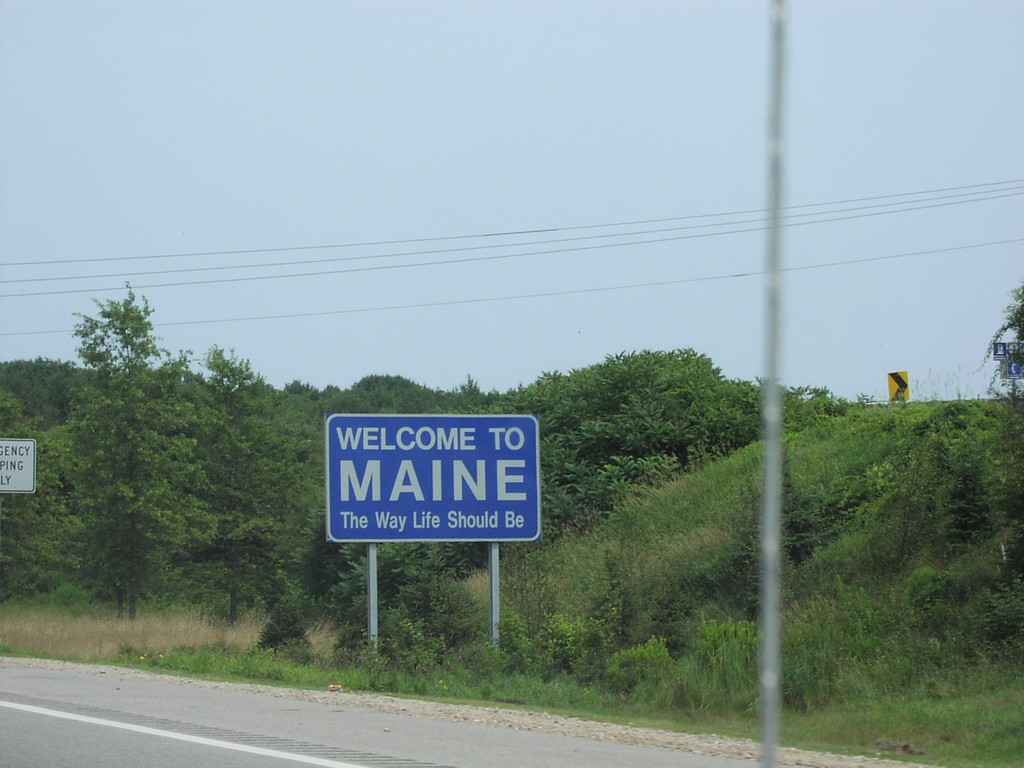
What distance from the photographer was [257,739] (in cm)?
985

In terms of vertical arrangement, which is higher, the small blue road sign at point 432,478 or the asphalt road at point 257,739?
the small blue road sign at point 432,478

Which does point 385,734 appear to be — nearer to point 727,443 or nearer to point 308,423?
point 727,443

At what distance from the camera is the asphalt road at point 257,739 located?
880cm

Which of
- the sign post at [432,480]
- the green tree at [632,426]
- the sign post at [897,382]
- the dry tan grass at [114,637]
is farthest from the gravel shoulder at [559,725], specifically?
the sign post at [897,382]

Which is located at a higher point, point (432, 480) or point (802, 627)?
point (432, 480)

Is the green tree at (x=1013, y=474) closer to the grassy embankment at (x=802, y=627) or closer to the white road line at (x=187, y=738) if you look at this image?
the grassy embankment at (x=802, y=627)

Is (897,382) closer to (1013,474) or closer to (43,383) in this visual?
(1013,474)

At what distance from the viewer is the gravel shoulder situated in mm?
9612

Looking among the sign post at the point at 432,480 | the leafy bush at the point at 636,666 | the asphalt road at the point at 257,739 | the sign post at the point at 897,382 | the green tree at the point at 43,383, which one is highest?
the green tree at the point at 43,383

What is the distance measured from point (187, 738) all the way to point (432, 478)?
9.73m

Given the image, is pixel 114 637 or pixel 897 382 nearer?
pixel 114 637

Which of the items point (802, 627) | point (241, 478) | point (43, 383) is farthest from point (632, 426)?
point (43, 383)

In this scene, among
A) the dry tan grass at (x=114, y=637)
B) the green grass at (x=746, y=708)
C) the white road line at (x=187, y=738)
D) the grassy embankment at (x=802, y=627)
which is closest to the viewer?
the white road line at (x=187, y=738)

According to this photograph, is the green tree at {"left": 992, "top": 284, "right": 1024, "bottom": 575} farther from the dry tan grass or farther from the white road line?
the dry tan grass
